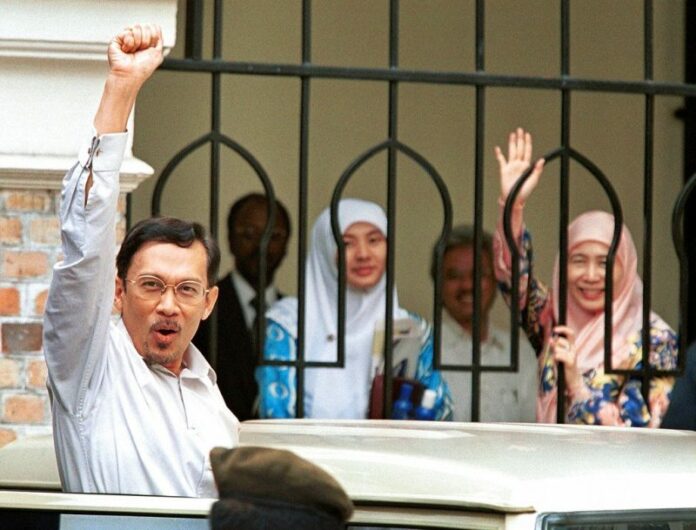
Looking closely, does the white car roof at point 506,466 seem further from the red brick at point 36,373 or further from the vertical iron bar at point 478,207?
the vertical iron bar at point 478,207

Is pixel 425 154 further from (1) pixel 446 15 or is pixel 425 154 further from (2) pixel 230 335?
(2) pixel 230 335

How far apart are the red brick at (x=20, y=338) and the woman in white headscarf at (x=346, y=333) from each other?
910mm

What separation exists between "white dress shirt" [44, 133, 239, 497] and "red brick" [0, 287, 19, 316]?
168 centimetres

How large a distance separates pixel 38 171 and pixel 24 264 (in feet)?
0.82

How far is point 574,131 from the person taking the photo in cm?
780

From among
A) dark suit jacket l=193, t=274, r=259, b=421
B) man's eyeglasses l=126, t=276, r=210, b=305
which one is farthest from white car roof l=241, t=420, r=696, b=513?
dark suit jacket l=193, t=274, r=259, b=421

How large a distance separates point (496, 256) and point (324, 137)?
7.57 ft

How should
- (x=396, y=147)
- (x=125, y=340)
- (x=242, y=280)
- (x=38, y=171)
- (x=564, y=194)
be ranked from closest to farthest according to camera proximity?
(x=125, y=340), (x=38, y=171), (x=396, y=147), (x=564, y=194), (x=242, y=280)

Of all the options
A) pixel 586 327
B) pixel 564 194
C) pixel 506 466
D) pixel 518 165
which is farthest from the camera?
pixel 586 327

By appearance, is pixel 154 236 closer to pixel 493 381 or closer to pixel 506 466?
pixel 506 466

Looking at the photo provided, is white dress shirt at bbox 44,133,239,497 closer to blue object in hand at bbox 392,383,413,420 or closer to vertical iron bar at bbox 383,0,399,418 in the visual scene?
vertical iron bar at bbox 383,0,399,418

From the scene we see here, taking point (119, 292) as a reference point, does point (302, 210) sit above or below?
above

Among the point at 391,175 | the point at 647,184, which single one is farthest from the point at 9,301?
the point at 647,184

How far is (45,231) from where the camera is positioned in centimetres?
473
